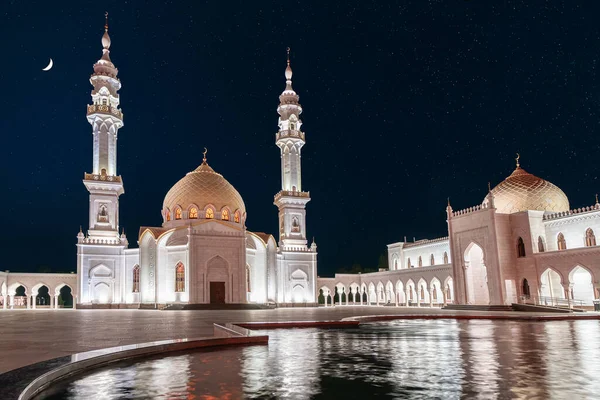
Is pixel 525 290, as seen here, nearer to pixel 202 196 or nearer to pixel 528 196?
pixel 528 196

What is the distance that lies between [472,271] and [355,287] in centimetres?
2020

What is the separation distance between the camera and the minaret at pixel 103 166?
41000mm

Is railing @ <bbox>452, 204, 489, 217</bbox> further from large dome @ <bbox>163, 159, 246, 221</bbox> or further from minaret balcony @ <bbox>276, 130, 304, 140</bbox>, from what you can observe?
large dome @ <bbox>163, 159, 246, 221</bbox>

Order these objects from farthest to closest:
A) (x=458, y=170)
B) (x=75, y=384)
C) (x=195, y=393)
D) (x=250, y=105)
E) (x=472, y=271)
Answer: (x=250, y=105) < (x=458, y=170) < (x=472, y=271) < (x=75, y=384) < (x=195, y=393)

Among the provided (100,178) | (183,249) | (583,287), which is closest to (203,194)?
(183,249)

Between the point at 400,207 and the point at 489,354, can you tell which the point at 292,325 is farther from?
the point at 400,207

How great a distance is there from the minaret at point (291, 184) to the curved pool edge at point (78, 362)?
37.2 metres

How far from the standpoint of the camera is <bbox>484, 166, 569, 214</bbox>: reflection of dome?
113 ft

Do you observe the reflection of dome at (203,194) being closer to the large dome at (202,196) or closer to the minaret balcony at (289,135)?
the large dome at (202,196)

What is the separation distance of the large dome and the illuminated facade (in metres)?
18.6

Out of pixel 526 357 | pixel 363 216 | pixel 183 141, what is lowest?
pixel 526 357

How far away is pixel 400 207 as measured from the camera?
7325 cm

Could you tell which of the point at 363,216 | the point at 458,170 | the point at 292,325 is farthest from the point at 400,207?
the point at 292,325

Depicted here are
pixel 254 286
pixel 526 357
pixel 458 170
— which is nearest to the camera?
pixel 526 357
